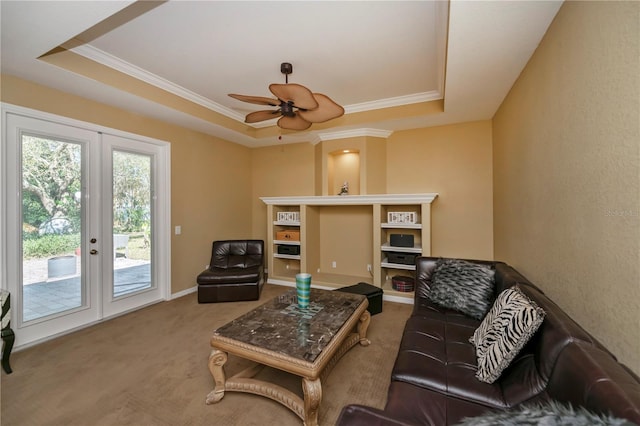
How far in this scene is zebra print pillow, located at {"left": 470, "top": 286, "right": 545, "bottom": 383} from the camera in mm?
1285

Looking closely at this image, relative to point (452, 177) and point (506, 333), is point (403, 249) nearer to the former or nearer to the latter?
point (452, 177)

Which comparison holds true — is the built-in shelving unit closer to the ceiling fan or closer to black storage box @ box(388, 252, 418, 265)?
black storage box @ box(388, 252, 418, 265)

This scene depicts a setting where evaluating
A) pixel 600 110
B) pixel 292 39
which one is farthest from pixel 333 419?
pixel 292 39

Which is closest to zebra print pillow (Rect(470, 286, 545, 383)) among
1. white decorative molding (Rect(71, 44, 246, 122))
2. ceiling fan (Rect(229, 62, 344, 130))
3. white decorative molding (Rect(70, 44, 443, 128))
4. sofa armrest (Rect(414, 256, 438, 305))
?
sofa armrest (Rect(414, 256, 438, 305))

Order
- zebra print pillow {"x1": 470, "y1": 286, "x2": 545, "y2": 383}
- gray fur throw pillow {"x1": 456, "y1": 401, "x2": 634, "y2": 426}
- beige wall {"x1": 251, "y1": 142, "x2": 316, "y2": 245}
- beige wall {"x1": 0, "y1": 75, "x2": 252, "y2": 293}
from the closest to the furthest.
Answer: gray fur throw pillow {"x1": 456, "y1": 401, "x2": 634, "y2": 426}
zebra print pillow {"x1": 470, "y1": 286, "x2": 545, "y2": 383}
beige wall {"x1": 0, "y1": 75, "x2": 252, "y2": 293}
beige wall {"x1": 251, "y1": 142, "x2": 316, "y2": 245}

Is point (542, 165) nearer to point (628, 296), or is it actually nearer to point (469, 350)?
point (628, 296)

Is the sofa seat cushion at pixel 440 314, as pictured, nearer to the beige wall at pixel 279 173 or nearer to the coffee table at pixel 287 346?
the coffee table at pixel 287 346

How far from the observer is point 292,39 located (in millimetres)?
2369

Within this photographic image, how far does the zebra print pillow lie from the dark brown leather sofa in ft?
0.18

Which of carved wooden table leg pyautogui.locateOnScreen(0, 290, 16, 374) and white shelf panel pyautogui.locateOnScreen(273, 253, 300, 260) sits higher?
white shelf panel pyautogui.locateOnScreen(273, 253, 300, 260)

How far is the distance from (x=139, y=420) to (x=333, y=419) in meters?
1.24

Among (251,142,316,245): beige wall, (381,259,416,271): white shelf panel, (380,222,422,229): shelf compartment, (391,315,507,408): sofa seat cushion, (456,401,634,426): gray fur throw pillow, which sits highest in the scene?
(251,142,316,245): beige wall

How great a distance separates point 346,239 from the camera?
4746 mm

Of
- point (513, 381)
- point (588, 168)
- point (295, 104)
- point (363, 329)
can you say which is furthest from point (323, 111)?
point (513, 381)
